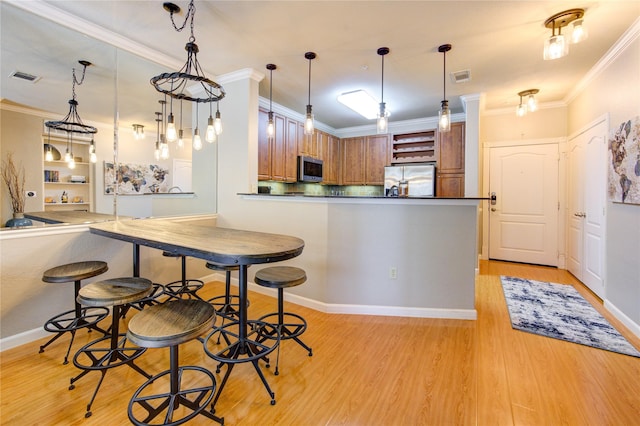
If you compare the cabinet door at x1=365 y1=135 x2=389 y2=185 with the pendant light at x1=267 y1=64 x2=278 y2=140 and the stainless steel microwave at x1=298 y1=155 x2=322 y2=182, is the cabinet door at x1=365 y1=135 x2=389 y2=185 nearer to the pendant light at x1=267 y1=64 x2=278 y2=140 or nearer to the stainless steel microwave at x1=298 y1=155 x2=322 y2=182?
the stainless steel microwave at x1=298 y1=155 x2=322 y2=182

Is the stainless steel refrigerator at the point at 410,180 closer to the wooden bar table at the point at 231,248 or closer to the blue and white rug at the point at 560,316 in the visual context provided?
the blue and white rug at the point at 560,316

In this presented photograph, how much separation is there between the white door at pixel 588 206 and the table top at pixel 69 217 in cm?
536

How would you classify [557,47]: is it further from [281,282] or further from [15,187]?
[15,187]

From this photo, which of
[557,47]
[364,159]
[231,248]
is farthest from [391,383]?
[364,159]

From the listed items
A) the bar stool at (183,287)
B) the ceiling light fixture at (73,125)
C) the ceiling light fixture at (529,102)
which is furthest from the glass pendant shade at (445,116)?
the ceiling light fixture at (73,125)

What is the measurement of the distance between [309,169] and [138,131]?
272cm

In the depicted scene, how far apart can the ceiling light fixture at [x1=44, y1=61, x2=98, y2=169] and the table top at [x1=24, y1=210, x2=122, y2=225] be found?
0.46 m

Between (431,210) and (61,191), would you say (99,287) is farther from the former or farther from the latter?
(431,210)

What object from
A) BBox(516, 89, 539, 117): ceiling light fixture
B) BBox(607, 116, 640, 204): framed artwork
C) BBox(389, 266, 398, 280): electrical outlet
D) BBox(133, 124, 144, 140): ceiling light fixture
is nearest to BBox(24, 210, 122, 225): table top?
BBox(133, 124, 144, 140): ceiling light fixture

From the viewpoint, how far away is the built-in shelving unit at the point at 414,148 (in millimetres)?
5445

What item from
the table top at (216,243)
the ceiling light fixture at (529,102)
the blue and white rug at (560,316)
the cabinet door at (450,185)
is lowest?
the blue and white rug at (560,316)

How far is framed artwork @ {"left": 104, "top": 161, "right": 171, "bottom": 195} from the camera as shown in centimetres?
299

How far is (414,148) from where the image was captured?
5.65 metres

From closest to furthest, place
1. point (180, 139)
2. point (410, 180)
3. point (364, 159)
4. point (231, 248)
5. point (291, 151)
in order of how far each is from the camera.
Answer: point (231, 248)
point (180, 139)
point (291, 151)
point (410, 180)
point (364, 159)
